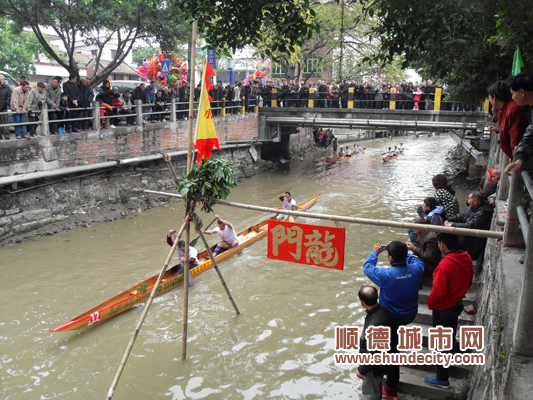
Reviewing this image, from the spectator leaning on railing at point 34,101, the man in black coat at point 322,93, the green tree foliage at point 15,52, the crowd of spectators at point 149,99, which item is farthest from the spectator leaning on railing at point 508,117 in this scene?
the green tree foliage at point 15,52

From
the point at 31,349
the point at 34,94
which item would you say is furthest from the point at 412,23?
the point at 34,94

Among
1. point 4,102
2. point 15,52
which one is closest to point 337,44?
point 15,52

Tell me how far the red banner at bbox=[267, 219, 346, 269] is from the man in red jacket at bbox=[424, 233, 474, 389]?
3.84 feet

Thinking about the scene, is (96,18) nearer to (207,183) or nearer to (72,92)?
(72,92)

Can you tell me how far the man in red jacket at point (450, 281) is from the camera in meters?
4.71

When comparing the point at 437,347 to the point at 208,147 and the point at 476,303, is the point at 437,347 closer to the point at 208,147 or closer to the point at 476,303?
the point at 476,303

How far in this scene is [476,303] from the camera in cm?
631

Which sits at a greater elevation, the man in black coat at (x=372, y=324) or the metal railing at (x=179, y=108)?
the metal railing at (x=179, y=108)

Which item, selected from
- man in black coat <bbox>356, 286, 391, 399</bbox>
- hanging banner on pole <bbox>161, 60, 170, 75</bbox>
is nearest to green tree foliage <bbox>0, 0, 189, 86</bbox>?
hanging banner on pole <bbox>161, 60, 170, 75</bbox>

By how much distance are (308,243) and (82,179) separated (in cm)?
1002

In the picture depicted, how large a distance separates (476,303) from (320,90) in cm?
1713

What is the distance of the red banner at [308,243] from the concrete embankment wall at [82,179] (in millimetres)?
8557

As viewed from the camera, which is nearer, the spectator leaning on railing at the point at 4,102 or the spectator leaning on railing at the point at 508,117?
the spectator leaning on railing at the point at 508,117

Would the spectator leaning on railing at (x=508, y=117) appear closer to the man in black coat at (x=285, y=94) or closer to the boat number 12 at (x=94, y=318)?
the boat number 12 at (x=94, y=318)
